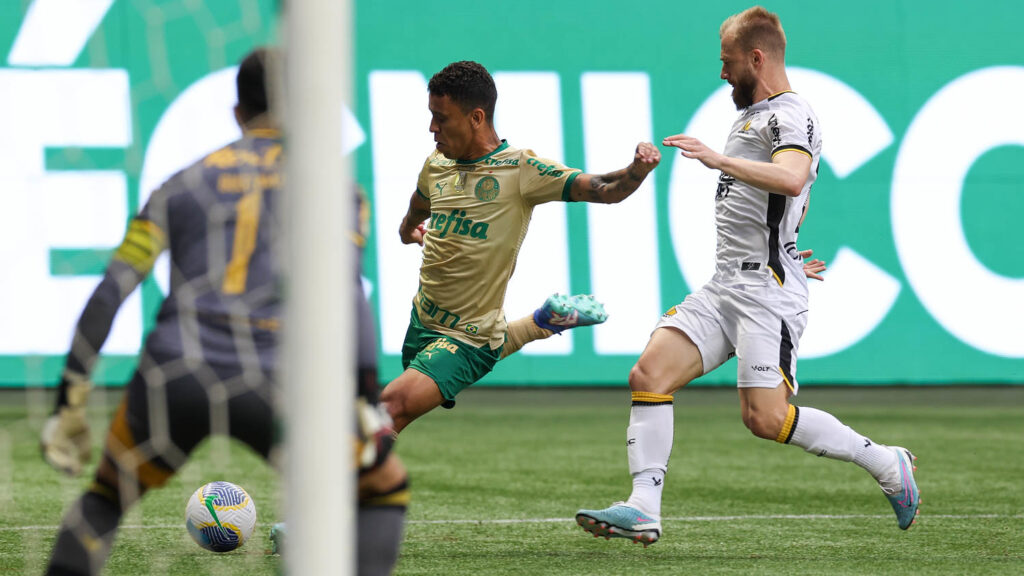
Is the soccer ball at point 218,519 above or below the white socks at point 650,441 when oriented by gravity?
below

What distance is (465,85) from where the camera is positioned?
509 centimetres

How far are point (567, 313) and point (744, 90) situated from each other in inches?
44.9

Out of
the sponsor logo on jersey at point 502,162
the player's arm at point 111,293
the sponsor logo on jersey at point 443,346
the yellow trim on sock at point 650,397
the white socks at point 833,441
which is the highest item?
the sponsor logo on jersey at point 502,162

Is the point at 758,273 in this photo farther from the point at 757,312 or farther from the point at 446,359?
the point at 446,359

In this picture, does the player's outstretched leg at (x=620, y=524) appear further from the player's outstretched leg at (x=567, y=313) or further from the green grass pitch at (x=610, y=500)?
the player's outstretched leg at (x=567, y=313)

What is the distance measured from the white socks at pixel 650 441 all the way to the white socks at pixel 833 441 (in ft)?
1.43

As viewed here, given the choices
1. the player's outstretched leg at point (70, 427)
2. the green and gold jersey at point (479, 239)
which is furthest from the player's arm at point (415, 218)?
the player's outstretched leg at point (70, 427)

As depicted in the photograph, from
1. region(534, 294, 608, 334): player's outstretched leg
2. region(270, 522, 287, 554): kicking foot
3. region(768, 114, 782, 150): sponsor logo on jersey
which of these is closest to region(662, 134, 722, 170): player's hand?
region(768, 114, 782, 150): sponsor logo on jersey

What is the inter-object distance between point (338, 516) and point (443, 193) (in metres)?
3.15

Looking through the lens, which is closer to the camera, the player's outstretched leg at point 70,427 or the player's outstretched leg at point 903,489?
the player's outstretched leg at point 70,427

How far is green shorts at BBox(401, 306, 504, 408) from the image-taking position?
506 cm

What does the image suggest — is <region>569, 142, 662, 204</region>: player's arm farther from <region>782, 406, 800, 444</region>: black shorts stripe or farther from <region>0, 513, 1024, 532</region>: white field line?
<region>0, 513, 1024, 532</region>: white field line

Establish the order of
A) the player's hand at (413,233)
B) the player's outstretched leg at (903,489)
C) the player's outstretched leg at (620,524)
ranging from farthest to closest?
the player's hand at (413,233) → the player's outstretched leg at (903,489) → the player's outstretched leg at (620,524)

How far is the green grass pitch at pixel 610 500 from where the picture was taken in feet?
15.5
